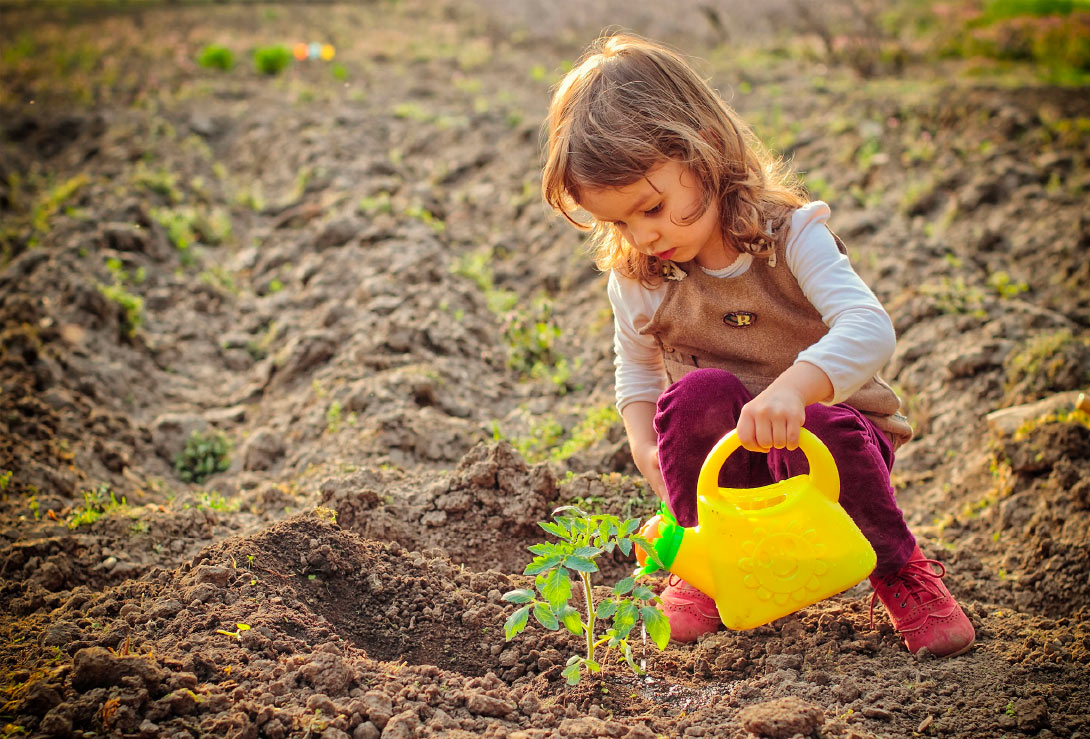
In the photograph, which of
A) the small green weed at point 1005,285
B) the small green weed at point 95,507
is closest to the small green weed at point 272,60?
the small green weed at point 95,507

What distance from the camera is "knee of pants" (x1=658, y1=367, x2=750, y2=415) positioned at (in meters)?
2.07

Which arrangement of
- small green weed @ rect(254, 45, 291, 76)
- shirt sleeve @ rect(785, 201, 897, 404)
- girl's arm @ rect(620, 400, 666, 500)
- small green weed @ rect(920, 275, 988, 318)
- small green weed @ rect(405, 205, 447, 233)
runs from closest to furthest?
shirt sleeve @ rect(785, 201, 897, 404)
girl's arm @ rect(620, 400, 666, 500)
small green weed @ rect(920, 275, 988, 318)
small green weed @ rect(405, 205, 447, 233)
small green weed @ rect(254, 45, 291, 76)

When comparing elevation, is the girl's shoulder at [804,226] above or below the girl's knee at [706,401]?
above

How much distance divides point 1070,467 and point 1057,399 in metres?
→ 0.29

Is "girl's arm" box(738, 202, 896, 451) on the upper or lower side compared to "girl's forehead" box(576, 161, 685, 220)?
lower

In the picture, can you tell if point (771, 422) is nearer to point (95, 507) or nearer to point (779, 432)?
point (779, 432)

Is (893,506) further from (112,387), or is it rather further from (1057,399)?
(112,387)

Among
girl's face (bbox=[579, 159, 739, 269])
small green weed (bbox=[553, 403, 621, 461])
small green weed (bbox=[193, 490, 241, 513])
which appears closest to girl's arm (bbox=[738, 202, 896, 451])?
girl's face (bbox=[579, 159, 739, 269])

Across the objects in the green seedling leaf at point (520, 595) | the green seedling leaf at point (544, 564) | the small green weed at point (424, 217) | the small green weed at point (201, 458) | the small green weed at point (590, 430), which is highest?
the green seedling leaf at point (544, 564)

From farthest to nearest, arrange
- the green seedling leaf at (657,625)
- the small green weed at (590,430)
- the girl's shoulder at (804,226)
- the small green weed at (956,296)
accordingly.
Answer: the small green weed at (956,296) → the small green weed at (590,430) → the girl's shoulder at (804,226) → the green seedling leaf at (657,625)

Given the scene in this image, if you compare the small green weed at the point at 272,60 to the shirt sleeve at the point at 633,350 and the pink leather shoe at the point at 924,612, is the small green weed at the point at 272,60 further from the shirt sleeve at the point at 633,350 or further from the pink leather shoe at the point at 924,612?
the pink leather shoe at the point at 924,612

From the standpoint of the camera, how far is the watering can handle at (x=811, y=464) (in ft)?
6.10

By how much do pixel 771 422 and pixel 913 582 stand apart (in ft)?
2.04

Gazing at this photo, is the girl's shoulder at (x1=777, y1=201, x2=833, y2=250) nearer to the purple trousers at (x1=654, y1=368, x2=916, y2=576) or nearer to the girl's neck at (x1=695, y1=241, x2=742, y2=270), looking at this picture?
the girl's neck at (x1=695, y1=241, x2=742, y2=270)
